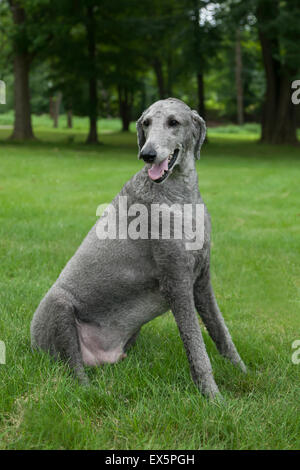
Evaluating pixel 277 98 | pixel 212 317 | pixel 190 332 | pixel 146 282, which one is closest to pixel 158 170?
pixel 146 282

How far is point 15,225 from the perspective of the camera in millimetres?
7656

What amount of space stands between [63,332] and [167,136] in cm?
139

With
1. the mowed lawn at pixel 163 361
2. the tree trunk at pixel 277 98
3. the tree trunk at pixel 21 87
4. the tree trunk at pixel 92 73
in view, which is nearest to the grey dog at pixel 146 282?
the mowed lawn at pixel 163 361

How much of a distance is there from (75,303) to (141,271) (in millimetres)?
493

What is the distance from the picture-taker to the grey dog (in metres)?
3.00

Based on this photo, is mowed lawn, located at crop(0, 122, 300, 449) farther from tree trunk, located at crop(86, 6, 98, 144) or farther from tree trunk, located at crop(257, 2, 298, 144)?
tree trunk, located at crop(257, 2, 298, 144)

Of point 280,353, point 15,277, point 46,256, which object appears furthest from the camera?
point 46,256

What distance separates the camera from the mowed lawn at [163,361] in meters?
2.66

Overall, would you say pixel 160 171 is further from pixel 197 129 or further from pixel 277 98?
pixel 277 98

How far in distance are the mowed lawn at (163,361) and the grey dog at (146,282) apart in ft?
0.49

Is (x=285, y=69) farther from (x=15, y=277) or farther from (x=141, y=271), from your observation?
(x=141, y=271)

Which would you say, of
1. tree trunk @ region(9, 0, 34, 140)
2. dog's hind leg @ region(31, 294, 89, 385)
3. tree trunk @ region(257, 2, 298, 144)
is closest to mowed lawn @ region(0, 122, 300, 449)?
dog's hind leg @ region(31, 294, 89, 385)

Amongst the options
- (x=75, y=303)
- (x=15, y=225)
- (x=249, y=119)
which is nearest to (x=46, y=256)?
(x=15, y=225)

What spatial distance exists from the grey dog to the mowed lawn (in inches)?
5.9
